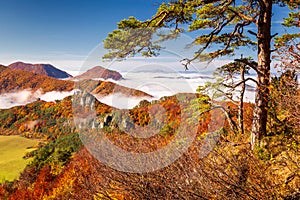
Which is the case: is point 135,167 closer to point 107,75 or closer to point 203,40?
point 107,75

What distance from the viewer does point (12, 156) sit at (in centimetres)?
11906

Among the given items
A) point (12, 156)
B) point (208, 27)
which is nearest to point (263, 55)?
point (208, 27)

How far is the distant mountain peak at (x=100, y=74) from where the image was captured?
7214mm

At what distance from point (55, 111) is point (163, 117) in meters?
195

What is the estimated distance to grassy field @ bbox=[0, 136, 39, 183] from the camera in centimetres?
8744

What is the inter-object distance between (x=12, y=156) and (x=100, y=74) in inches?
5084

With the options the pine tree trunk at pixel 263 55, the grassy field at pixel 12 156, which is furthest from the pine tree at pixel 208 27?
the grassy field at pixel 12 156

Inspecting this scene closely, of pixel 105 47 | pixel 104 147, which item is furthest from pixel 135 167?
pixel 105 47

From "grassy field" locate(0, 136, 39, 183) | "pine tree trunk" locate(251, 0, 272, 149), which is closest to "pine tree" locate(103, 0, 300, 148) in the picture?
"pine tree trunk" locate(251, 0, 272, 149)

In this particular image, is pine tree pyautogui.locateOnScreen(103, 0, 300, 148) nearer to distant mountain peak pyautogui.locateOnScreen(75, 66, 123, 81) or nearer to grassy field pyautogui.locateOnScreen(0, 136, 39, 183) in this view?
distant mountain peak pyautogui.locateOnScreen(75, 66, 123, 81)

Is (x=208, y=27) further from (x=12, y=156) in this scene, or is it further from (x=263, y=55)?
(x=12, y=156)

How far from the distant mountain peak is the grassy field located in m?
78.4

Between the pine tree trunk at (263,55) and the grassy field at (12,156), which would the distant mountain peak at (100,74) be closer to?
the pine tree trunk at (263,55)

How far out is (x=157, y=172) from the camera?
6.03 m
